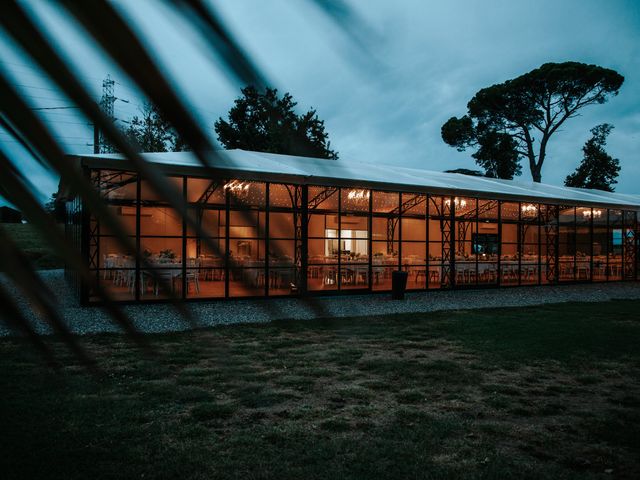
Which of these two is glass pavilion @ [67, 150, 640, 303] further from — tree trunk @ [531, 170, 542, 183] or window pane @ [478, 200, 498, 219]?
tree trunk @ [531, 170, 542, 183]

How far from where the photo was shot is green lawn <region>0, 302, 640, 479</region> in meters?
2.97

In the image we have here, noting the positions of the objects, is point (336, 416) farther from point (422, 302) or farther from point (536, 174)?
point (536, 174)

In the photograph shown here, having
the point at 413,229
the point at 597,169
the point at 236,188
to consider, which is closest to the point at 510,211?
the point at 413,229

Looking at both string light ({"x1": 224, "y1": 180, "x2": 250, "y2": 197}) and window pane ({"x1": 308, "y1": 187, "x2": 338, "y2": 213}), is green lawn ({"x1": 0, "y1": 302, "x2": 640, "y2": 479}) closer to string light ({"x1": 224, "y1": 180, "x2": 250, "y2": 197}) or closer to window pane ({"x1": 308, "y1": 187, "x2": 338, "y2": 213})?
string light ({"x1": 224, "y1": 180, "x2": 250, "y2": 197})

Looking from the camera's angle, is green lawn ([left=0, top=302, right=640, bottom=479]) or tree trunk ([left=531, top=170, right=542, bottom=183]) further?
tree trunk ([left=531, top=170, right=542, bottom=183])

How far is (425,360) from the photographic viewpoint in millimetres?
5691

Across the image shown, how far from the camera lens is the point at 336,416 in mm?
3807

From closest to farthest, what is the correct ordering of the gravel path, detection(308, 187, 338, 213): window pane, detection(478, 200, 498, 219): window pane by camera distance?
the gravel path, detection(308, 187, 338, 213): window pane, detection(478, 200, 498, 219): window pane

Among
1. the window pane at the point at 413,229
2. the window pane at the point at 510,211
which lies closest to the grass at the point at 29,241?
the window pane at the point at 510,211

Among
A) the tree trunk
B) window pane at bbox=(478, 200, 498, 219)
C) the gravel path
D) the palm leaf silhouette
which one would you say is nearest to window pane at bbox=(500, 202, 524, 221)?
window pane at bbox=(478, 200, 498, 219)

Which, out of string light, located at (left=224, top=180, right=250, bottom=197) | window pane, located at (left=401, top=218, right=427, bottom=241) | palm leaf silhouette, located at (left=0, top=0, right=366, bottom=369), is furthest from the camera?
window pane, located at (left=401, top=218, right=427, bottom=241)

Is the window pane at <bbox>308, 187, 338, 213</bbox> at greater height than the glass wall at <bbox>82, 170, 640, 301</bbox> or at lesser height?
A: greater

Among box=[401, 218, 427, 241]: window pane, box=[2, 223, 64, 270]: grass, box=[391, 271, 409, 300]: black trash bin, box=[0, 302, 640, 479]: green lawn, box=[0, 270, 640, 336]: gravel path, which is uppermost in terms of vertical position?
box=[401, 218, 427, 241]: window pane

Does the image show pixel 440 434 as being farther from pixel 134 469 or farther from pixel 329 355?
pixel 329 355
